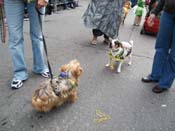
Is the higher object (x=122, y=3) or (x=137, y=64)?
(x=122, y=3)

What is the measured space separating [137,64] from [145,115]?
1653 millimetres

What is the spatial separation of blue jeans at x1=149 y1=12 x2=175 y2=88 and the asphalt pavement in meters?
0.22

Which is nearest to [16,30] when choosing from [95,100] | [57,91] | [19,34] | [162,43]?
[19,34]

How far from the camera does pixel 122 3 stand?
5.17 meters

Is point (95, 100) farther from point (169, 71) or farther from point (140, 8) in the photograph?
point (140, 8)

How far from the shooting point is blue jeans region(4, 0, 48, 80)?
10.4ft

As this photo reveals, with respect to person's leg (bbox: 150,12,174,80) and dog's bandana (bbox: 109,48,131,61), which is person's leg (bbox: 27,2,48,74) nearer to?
dog's bandana (bbox: 109,48,131,61)

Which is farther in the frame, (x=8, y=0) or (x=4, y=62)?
(x=4, y=62)

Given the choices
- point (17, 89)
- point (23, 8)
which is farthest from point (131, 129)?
point (23, 8)

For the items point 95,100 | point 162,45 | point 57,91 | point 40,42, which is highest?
point 162,45

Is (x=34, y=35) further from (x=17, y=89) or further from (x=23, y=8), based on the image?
(x=17, y=89)

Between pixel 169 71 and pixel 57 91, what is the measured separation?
158cm

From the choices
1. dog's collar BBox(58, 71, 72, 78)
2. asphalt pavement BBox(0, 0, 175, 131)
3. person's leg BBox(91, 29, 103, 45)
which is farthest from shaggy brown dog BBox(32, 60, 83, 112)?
person's leg BBox(91, 29, 103, 45)

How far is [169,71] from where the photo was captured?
11.5ft
